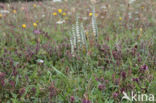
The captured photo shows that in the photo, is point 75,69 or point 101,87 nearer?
point 101,87

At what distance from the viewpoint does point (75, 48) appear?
2592 millimetres

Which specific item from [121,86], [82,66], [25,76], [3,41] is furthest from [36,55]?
[121,86]

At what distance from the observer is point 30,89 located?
6.44 feet

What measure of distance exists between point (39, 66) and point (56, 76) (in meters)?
0.30

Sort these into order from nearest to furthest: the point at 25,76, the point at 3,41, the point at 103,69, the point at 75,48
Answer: the point at 25,76 < the point at 103,69 < the point at 75,48 < the point at 3,41

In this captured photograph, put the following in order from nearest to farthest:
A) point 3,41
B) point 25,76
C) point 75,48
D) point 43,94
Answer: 1. point 43,94
2. point 25,76
3. point 75,48
4. point 3,41

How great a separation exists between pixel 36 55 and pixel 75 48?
1.84ft

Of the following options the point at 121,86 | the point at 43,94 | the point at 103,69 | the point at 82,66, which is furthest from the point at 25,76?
the point at 121,86

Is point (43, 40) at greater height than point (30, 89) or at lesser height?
greater

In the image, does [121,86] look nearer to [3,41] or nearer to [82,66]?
[82,66]

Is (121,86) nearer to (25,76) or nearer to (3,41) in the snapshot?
(25,76)

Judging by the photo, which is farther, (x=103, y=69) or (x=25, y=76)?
(x=103, y=69)

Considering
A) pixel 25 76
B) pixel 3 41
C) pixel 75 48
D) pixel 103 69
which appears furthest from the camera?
pixel 3 41

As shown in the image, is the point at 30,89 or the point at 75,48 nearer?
the point at 30,89
